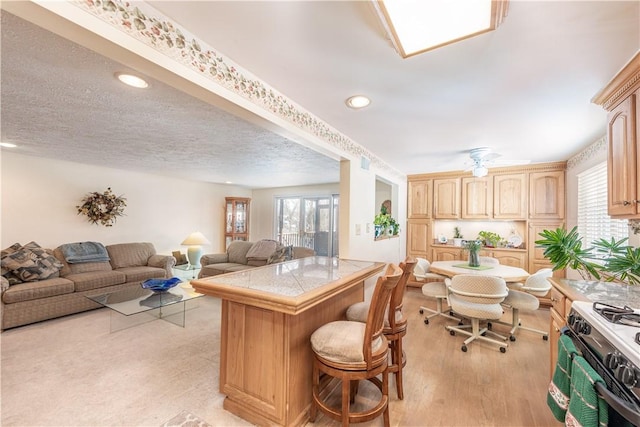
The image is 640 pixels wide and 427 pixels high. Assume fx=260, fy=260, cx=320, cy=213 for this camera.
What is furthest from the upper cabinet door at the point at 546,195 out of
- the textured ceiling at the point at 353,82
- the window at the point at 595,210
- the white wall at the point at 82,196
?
the white wall at the point at 82,196

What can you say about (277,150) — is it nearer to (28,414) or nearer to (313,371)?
(313,371)

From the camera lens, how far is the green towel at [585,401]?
948 mm

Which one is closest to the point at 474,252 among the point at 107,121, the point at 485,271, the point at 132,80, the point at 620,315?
the point at 485,271

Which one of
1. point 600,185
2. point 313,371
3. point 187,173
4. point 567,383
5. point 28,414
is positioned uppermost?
point 187,173

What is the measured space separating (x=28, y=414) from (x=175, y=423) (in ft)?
3.33

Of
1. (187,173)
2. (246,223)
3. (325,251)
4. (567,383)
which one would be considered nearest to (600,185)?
(567,383)

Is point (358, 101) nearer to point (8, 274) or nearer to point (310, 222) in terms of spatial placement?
point (8, 274)

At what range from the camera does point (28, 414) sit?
5.67 feet

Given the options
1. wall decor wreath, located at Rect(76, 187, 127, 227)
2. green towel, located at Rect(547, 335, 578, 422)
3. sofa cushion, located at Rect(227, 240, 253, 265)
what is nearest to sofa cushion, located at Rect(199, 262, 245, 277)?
sofa cushion, located at Rect(227, 240, 253, 265)

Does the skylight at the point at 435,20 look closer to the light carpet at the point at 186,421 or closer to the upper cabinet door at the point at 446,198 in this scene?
the light carpet at the point at 186,421

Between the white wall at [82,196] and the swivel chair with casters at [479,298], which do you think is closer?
the swivel chair with casters at [479,298]

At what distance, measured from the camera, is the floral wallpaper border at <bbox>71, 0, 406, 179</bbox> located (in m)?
1.04

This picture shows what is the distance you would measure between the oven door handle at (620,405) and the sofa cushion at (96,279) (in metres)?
5.10

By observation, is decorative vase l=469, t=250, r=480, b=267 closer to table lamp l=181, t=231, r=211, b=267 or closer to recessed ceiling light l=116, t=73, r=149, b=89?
recessed ceiling light l=116, t=73, r=149, b=89
